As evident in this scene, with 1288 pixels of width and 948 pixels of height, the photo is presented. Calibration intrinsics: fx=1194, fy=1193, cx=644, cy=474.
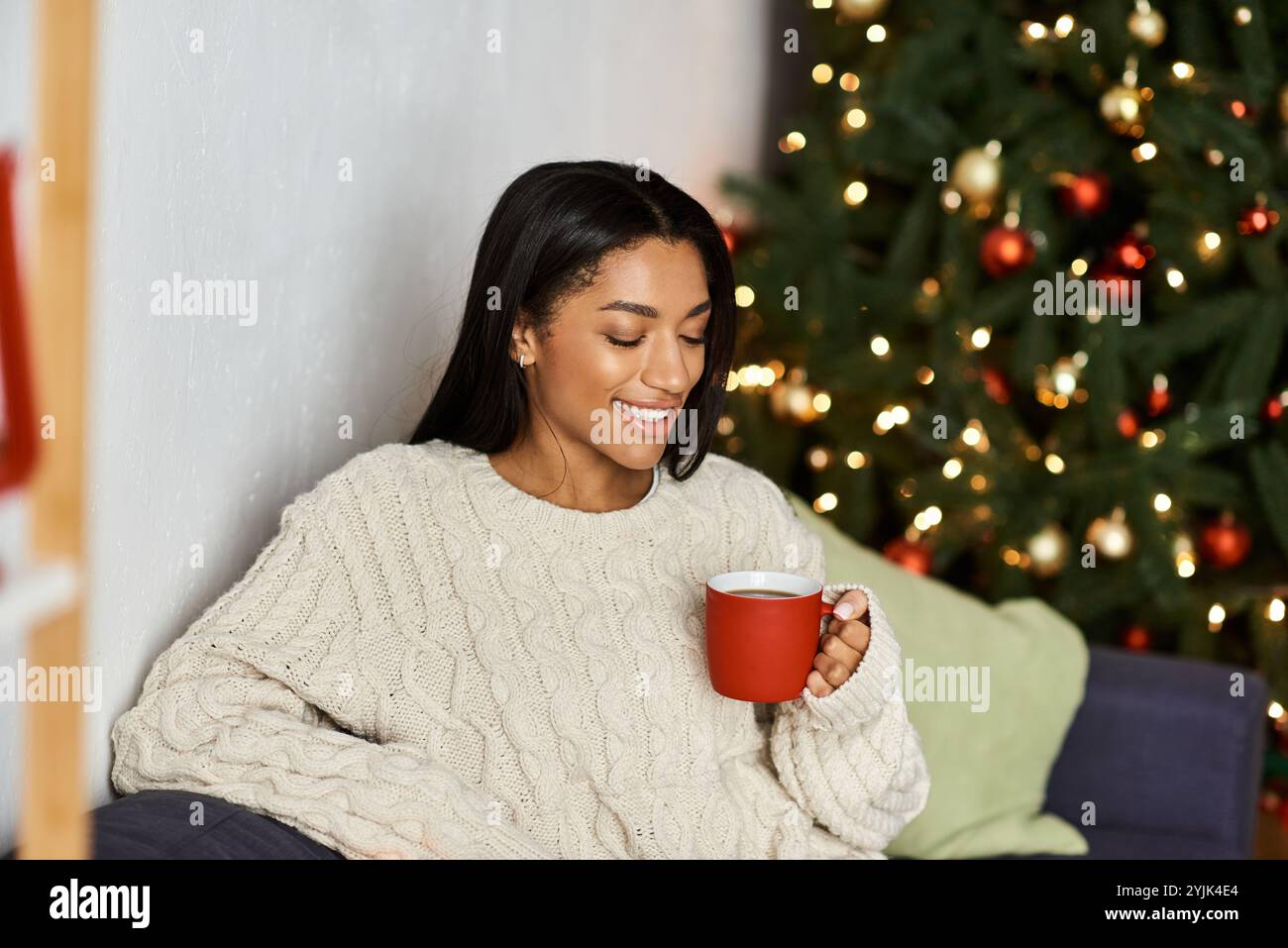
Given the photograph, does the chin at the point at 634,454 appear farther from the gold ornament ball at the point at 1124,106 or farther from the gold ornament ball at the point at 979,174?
the gold ornament ball at the point at 1124,106

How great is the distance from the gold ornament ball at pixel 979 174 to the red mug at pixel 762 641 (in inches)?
51.0

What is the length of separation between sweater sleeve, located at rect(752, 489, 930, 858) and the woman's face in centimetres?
25

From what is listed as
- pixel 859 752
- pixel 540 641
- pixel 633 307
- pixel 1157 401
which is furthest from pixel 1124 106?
pixel 540 641

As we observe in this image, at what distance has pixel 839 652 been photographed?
3.67 ft

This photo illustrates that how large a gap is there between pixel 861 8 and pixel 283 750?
1844 millimetres

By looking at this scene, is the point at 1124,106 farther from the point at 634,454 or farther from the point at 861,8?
the point at 634,454

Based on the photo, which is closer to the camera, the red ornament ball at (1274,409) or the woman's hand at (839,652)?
the woman's hand at (839,652)

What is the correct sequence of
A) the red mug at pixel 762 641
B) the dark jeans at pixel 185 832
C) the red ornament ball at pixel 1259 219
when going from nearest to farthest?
1. the dark jeans at pixel 185 832
2. the red mug at pixel 762 641
3. the red ornament ball at pixel 1259 219

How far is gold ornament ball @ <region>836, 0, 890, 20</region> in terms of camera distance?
2287 millimetres

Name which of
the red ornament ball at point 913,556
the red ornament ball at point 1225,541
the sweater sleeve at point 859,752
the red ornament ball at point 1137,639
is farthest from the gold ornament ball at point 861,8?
the sweater sleeve at point 859,752

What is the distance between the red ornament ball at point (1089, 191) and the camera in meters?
2.10

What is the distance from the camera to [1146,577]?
78.6 inches

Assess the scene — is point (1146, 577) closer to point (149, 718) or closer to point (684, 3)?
point (684, 3)

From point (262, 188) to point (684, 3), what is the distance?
1366mm
